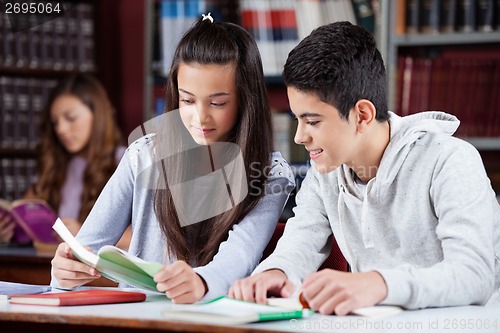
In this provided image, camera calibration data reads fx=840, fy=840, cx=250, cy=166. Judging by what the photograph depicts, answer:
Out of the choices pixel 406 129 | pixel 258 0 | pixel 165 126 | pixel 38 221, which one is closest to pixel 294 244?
pixel 406 129

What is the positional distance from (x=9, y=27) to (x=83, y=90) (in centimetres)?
56

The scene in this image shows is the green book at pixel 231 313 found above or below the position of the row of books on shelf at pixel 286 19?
below

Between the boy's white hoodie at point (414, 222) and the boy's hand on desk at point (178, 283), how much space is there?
146 millimetres

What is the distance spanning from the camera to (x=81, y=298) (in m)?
1.44

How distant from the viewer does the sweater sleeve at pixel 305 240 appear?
160 centimetres

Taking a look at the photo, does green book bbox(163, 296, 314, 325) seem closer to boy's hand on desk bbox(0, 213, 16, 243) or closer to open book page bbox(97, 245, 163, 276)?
open book page bbox(97, 245, 163, 276)

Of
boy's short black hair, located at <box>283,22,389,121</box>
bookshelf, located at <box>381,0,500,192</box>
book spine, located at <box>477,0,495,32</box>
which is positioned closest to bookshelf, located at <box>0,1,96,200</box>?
bookshelf, located at <box>381,0,500,192</box>

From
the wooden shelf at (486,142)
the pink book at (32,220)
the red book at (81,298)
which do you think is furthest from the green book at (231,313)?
the wooden shelf at (486,142)

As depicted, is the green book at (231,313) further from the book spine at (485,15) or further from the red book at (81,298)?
the book spine at (485,15)

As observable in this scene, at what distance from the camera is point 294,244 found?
1670mm

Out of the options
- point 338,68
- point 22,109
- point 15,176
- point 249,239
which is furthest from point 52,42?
point 338,68

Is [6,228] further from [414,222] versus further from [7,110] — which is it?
[414,222]

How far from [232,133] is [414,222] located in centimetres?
48

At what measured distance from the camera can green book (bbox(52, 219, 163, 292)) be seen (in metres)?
1.42
